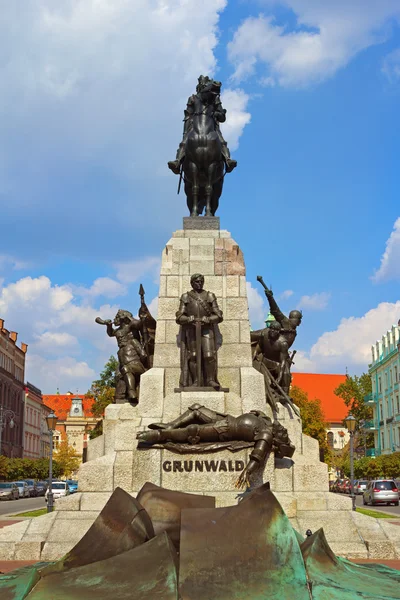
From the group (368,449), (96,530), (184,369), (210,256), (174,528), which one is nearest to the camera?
(96,530)

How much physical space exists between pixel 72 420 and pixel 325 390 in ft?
138

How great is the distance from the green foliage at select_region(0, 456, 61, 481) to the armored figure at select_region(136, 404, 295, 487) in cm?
4660

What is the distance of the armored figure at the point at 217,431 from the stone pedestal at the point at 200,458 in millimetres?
240

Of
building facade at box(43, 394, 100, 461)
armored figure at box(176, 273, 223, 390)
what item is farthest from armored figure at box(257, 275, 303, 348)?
building facade at box(43, 394, 100, 461)

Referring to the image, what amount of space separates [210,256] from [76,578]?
35.6 ft

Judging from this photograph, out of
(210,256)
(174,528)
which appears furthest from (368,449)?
(174,528)

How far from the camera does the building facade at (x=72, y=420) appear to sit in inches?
4449

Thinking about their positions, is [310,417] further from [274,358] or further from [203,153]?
[203,153]

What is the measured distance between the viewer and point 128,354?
14.3 m

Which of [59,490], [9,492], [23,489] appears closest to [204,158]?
[59,490]

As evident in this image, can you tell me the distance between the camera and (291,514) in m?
10.8

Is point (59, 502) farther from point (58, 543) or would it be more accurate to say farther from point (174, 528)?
point (174, 528)

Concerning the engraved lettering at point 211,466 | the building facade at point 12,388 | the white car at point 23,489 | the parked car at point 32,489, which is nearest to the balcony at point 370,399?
the building facade at point 12,388

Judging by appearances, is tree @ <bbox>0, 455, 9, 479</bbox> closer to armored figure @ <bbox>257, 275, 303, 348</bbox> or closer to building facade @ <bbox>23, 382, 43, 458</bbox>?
building facade @ <bbox>23, 382, 43, 458</bbox>
